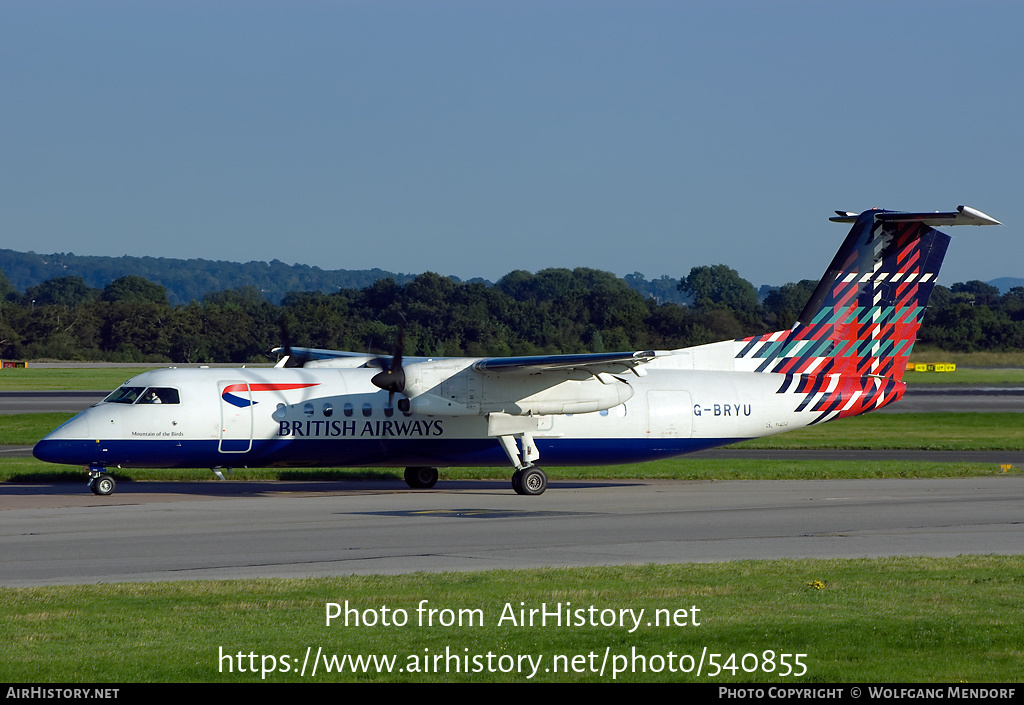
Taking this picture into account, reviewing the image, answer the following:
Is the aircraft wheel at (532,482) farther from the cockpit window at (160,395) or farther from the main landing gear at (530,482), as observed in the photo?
the cockpit window at (160,395)

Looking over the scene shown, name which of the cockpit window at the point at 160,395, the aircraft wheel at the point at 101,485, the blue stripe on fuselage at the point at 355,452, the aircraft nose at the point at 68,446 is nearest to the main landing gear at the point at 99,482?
the aircraft wheel at the point at 101,485

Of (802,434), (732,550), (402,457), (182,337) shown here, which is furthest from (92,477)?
(182,337)

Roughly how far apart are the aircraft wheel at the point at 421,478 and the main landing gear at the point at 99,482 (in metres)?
6.58

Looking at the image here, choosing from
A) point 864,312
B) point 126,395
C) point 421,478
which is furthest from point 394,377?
point 864,312

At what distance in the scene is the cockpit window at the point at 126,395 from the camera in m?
23.9

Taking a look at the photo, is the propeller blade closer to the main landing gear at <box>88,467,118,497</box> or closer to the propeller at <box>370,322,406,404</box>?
the propeller at <box>370,322,406,404</box>

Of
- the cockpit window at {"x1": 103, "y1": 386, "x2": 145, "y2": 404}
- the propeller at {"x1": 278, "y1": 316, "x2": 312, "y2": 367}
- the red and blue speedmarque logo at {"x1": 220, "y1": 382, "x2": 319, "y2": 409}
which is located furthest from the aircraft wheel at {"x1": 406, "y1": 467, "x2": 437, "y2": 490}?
the cockpit window at {"x1": 103, "y1": 386, "x2": 145, "y2": 404}

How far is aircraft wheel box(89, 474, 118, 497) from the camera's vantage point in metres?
23.5

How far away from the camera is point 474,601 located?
1182 cm

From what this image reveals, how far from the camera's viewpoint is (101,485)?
23578mm

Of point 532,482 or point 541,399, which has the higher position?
point 541,399

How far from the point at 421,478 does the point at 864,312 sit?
11.0m

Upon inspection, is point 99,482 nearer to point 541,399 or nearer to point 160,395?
point 160,395

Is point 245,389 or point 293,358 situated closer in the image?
point 245,389
